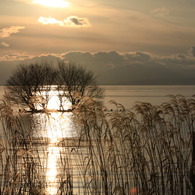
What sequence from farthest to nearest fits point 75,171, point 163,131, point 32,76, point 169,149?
point 32,76 < point 75,171 < point 163,131 < point 169,149

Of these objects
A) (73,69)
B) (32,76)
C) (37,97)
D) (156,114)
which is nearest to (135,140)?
(156,114)

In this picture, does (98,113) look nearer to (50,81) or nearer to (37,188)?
(37,188)

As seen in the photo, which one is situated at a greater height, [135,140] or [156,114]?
[156,114]

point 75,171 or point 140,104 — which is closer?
point 140,104

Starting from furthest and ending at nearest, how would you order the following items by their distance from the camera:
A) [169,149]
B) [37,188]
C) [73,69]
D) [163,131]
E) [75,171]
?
1. [73,69]
2. [75,171]
3. [163,131]
4. [169,149]
5. [37,188]

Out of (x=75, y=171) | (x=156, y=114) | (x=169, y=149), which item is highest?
(x=156, y=114)

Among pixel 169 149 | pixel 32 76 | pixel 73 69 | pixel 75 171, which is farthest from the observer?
pixel 73 69

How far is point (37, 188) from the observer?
7.00 m

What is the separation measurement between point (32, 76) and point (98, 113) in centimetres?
5520

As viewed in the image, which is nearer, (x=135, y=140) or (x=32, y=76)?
(x=135, y=140)

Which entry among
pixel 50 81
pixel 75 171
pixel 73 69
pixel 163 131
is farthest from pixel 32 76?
pixel 163 131

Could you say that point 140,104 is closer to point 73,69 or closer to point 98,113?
point 98,113

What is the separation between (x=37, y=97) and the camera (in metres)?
7.29

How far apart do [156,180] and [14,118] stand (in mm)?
3012
